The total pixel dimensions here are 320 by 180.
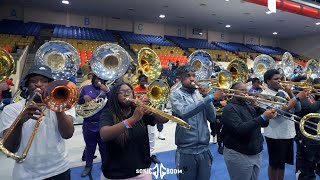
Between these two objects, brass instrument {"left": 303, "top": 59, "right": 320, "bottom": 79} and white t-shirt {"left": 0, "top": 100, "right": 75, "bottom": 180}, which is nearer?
Result: white t-shirt {"left": 0, "top": 100, "right": 75, "bottom": 180}

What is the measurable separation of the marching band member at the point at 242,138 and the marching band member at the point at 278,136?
0.67 metres

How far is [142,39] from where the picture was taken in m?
15.8

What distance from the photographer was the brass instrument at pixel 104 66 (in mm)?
3352

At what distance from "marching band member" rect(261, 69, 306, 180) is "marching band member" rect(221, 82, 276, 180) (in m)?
0.67

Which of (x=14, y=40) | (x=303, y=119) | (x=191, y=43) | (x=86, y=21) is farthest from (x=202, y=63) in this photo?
(x=191, y=43)

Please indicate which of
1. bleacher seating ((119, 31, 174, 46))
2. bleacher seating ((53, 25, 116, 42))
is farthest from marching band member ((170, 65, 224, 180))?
bleacher seating ((119, 31, 174, 46))

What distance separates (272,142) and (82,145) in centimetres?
389

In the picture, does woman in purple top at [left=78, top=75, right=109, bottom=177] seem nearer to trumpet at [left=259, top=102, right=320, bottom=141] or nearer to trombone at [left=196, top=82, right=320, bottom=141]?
trombone at [left=196, top=82, right=320, bottom=141]

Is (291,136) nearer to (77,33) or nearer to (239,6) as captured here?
(239,6)

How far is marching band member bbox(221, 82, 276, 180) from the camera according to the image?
2.34 metres

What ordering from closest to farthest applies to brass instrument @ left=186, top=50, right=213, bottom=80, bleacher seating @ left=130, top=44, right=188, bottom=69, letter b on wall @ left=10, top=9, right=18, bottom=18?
brass instrument @ left=186, top=50, right=213, bottom=80 < letter b on wall @ left=10, top=9, right=18, bottom=18 < bleacher seating @ left=130, top=44, right=188, bottom=69

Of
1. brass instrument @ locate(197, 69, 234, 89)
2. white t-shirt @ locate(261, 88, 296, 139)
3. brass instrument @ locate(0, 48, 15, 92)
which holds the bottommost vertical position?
white t-shirt @ locate(261, 88, 296, 139)

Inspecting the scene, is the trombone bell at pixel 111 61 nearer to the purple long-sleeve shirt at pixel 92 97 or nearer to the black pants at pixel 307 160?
the purple long-sleeve shirt at pixel 92 97

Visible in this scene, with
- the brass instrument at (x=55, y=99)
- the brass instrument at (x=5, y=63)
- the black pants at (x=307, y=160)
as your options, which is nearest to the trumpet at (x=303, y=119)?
the black pants at (x=307, y=160)
